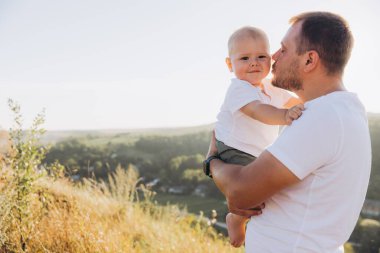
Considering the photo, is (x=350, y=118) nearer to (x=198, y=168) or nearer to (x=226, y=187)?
(x=226, y=187)

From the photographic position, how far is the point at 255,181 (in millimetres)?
1545

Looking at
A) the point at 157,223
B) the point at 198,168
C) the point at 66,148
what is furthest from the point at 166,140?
the point at 157,223

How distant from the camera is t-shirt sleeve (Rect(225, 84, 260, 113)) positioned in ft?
7.02

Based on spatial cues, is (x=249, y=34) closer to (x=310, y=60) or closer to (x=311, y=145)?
(x=310, y=60)

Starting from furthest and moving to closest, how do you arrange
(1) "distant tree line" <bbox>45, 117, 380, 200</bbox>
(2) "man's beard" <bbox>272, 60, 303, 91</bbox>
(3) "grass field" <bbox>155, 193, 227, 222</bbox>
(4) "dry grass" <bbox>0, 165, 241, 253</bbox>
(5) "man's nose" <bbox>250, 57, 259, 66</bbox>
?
1. (1) "distant tree line" <bbox>45, 117, 380, 200</bbox>
2. (3) "grass field" <bbox>155, 193, 227, 222</bbox>
3. (4) "dry grass" <bbox>0, 165, 241, 253</bbox>
4. (5) "man's nose" <bbox>250, 57, 259, 66</bbox>
5. (2) "man's beard" <bbox>272, 60, 303, 91</bbox>

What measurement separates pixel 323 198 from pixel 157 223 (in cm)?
540

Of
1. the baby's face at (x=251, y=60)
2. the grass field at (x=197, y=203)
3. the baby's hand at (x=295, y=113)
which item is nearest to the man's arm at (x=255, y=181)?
the baby's hand at (x=295, y=113)

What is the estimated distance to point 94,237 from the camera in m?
3.74

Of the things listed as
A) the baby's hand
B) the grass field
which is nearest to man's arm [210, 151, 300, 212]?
the baby's hand

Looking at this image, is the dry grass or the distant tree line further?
the distant tree line

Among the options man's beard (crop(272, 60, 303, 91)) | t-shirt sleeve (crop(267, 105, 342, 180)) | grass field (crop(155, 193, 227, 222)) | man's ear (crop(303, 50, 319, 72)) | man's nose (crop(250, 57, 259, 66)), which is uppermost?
man's nose (crop(250, 57, 259, 66))

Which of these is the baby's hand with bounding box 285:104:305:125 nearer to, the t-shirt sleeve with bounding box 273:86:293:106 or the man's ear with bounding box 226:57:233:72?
the t-shirt sleeve with bounding box 273:86:293:106

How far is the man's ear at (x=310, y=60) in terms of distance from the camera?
1693 millimetres

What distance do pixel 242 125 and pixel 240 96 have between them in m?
0.17
